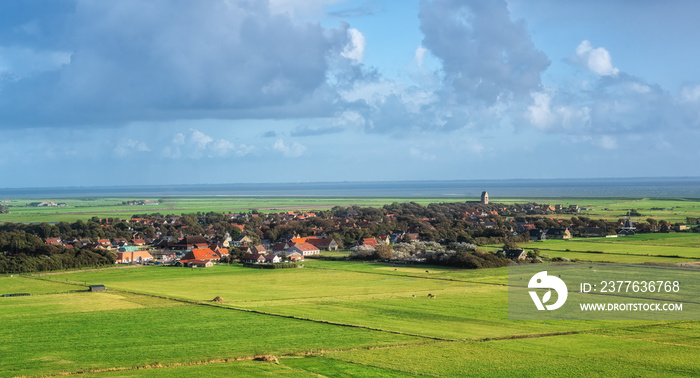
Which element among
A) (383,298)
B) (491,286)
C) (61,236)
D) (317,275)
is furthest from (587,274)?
(61,236)

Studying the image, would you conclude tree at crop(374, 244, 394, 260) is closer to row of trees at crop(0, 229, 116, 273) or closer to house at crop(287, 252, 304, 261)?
house at crop(287, 252, 304, 261)

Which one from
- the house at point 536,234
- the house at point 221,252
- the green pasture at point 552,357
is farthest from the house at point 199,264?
the house at point 536,234

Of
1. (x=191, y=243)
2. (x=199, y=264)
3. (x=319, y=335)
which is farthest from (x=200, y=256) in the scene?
(x=319, y=335)

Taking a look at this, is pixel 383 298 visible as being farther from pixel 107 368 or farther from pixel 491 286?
pixel 107 368

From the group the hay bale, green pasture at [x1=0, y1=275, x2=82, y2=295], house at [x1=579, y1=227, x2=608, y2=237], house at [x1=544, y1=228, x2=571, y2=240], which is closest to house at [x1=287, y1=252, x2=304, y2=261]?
green pasture at [x1=0, y1=275, x2=82, y2=295]

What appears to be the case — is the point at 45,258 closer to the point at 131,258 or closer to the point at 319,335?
the point at 131,258

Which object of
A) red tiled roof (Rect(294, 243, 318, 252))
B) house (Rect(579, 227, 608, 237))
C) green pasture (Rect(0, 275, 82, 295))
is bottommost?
green pasture (Rect(0, 275, 82, 295))

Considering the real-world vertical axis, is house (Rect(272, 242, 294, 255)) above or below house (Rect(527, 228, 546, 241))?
below
